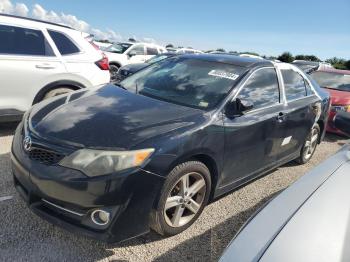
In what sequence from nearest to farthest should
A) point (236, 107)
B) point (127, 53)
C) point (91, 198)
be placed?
point (91, 198) < point (236, 107) < point (127, 53)

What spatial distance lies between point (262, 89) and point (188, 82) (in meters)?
0.87

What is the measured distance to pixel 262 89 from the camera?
415 centimetres

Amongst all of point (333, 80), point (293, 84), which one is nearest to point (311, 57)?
point (333, 80)

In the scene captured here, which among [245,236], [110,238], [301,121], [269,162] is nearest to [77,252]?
[110,238]

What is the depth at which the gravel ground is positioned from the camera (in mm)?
2893

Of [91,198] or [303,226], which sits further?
[91,198]

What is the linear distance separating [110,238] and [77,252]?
1.38 feet

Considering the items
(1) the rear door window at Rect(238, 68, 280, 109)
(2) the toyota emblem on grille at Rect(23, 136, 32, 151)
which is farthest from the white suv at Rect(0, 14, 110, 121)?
(1) the rear door window at Rect(238, 68, 280, 109)

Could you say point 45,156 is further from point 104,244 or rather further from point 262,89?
point 262,89

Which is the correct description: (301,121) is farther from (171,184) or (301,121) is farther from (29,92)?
(29,92)

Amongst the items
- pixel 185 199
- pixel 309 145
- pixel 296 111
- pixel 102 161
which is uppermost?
pixel 102 161

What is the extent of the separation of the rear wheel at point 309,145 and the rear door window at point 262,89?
50.9 inches

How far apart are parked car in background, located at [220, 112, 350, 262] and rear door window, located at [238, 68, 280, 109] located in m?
1.57

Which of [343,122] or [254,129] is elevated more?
[343,122]
